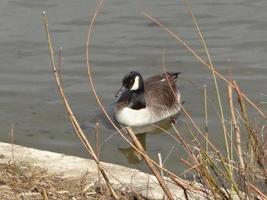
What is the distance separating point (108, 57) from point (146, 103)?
1019 mm

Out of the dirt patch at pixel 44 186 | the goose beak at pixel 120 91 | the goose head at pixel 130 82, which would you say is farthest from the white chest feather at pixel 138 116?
the dirt patch at pixel 44 186

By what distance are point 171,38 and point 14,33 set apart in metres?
2.78

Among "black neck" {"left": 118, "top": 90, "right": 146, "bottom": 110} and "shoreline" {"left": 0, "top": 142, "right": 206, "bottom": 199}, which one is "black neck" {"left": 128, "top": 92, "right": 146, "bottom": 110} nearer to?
"black neck" {"left": 118, "top": 90, "right": 146, "bottom": 110}

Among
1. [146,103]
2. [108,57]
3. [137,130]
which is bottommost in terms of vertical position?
[137,130]

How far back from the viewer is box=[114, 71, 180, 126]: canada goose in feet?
36.3

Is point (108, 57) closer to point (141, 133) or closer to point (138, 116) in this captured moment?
point (138, 116)

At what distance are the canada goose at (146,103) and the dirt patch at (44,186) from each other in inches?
190

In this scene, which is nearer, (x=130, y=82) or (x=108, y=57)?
(x=130, y=82)


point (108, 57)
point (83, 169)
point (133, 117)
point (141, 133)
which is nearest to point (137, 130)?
point (141, 133)

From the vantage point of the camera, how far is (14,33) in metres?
13.0

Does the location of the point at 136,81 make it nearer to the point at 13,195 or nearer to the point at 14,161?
the point at 14,161

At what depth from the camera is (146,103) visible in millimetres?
11695

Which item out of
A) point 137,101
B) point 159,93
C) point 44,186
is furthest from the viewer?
point 159,93

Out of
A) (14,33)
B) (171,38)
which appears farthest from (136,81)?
(14,33)
